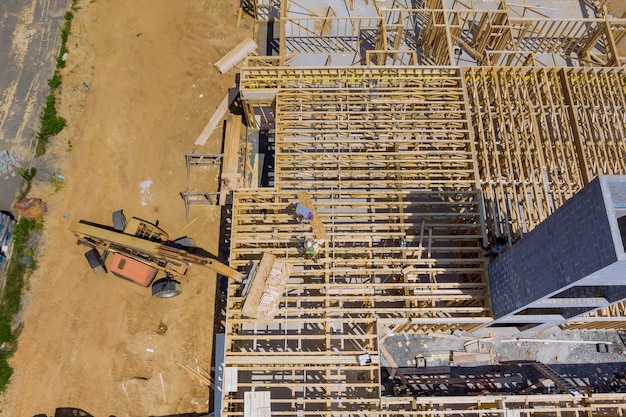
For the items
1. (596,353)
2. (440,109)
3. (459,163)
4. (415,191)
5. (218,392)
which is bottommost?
(218,392)

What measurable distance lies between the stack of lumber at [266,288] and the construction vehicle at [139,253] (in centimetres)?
287

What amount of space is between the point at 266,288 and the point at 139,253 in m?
6.11

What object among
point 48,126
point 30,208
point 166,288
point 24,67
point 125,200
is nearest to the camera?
point 166,288

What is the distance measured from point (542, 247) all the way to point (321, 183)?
24.1 ft

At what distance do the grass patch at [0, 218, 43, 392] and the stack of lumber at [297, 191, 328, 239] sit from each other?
38.7ft

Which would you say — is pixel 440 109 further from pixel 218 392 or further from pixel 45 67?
pixel 45 67

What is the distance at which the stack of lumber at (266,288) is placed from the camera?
1312 centimetres

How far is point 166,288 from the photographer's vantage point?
52.6 ft

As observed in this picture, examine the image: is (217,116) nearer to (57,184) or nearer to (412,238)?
(57,184)

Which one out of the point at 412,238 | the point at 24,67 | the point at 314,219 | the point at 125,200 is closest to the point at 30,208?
the point at 125,200

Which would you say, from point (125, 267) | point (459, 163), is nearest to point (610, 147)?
point (459, 163)

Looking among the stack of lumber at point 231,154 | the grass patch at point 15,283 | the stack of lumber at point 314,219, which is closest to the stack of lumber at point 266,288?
the stack of lumber at point 314,219

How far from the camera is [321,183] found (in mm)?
14789

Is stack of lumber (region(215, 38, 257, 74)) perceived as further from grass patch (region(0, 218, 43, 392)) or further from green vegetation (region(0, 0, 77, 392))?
grass patch (region(0, 218, 43, 392))
